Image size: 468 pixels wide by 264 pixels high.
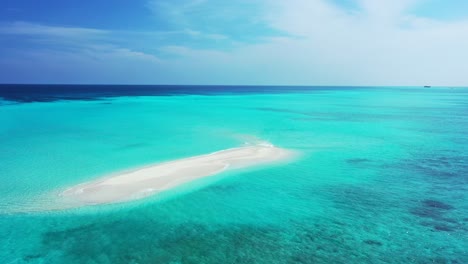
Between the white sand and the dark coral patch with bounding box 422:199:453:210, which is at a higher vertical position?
the white sand

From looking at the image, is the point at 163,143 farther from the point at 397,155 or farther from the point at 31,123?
the point at 31,123

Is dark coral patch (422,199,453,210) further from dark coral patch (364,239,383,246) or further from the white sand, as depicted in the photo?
the white sand

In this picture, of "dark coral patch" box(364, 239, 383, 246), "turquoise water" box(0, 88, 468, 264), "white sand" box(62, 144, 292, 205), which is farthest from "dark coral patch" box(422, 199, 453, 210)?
"white sand" box(62, 144, 292, 205)

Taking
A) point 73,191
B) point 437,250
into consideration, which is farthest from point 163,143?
point 437,250

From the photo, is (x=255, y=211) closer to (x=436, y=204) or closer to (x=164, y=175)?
(x=164, y=175)

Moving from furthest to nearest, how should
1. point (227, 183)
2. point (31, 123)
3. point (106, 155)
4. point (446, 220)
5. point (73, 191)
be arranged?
1. point (31, 123)
2. point (106, 155)
3. point (227, 183)
4. point (73, 191)
5. point (446, 220)

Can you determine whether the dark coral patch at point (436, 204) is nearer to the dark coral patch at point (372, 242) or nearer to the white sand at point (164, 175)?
the dark coral patch at point (372, 242)

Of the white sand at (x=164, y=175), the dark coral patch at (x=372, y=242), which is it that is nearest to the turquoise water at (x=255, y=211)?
the dark coral patch at (x=372, y=242)

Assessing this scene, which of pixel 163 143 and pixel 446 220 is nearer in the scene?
pixel 446 220
